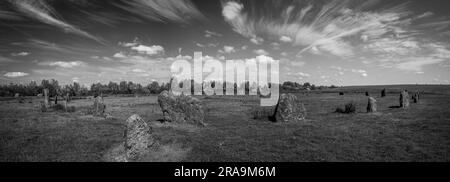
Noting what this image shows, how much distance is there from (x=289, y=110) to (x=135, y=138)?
1288 cm

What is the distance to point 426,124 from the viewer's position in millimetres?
16234

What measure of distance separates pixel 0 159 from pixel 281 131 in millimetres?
14644

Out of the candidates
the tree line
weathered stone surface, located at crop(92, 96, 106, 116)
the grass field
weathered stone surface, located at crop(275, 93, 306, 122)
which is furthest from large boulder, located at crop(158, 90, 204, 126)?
the tree line

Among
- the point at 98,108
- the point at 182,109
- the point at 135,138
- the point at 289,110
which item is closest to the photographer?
the point at 135,138

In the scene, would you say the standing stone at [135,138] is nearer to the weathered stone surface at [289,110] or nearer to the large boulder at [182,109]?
the large boulder at [182,109]

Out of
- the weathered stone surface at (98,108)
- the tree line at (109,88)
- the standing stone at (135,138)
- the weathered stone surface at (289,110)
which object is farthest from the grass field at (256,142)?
the tree line at (109,88)

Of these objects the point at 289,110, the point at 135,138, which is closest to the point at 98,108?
the point at 135,138

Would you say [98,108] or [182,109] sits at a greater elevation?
[182,109]

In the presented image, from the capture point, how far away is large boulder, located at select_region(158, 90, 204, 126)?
18.0 metres

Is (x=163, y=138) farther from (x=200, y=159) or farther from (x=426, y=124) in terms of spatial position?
(x=426, y=124)

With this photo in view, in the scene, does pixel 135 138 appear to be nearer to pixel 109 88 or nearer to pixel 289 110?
pixel 289 110

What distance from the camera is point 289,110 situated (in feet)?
62.0

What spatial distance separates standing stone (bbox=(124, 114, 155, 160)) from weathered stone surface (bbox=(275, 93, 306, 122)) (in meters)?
11.5
